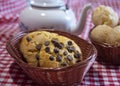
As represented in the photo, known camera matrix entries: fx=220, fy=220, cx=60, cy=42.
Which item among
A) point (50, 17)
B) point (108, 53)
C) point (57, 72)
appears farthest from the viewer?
point (50, 17)

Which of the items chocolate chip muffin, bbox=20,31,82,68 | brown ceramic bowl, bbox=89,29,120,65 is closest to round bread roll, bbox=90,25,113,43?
brown ceramic bowl, bbox=89,29,120,65

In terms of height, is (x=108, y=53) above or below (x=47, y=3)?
below

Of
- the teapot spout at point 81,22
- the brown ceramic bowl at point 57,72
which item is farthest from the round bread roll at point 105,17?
the brown ceramic bowl at point 57,72

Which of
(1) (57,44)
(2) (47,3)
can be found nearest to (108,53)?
(1) (57,44)

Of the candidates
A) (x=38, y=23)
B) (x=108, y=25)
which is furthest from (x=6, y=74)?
(x=108, y=25)

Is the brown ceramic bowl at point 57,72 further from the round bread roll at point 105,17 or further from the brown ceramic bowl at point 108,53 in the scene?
the round bread roll at point 105,17

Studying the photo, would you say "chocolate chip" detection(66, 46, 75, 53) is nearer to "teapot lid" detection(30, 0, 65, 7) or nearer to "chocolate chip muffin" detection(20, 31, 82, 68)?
"chocolate chip muffin" detection(20, 31, 82, 68)

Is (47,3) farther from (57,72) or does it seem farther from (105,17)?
(57,72)
